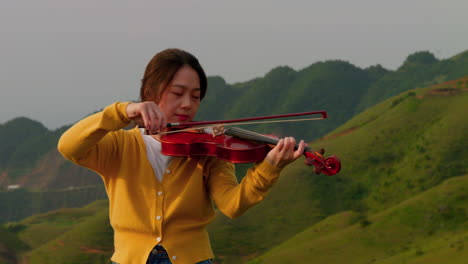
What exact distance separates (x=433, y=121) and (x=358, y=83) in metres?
60.4

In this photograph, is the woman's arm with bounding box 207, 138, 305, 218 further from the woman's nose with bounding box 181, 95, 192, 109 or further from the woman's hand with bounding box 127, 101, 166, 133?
the woman's hand with bounding box 127, 101, 166, 133

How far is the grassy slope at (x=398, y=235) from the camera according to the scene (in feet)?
49.8

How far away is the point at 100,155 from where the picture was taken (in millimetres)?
3076

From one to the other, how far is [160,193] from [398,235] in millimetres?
14476

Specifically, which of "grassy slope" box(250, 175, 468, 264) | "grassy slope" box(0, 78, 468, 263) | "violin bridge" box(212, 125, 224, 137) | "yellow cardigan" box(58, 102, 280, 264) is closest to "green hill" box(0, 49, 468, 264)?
"grassy slope" box(0, 78, 468, 263)

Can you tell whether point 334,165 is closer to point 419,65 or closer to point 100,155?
point 100,155

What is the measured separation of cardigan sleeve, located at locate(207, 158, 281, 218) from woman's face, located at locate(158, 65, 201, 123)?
0.34m

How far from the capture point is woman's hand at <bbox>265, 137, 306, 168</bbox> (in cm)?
284

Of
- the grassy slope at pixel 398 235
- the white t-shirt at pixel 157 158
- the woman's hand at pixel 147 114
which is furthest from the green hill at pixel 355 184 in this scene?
the woman's hand at pixel 147 114

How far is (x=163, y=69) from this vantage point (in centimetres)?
338

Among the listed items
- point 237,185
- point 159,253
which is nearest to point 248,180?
point 237,185

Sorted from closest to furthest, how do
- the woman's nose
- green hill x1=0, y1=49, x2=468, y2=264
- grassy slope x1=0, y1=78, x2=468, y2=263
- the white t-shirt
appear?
1. the white t-shirt
2. the woman's nose
3. green hill x1=0, y1=49, x2=468, y2=264
4. grassy slope x1=0, y1=78, x2=468, y2=263

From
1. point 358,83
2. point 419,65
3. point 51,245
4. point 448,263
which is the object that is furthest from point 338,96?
point 448,263

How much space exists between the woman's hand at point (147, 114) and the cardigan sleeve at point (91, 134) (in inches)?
1.8
